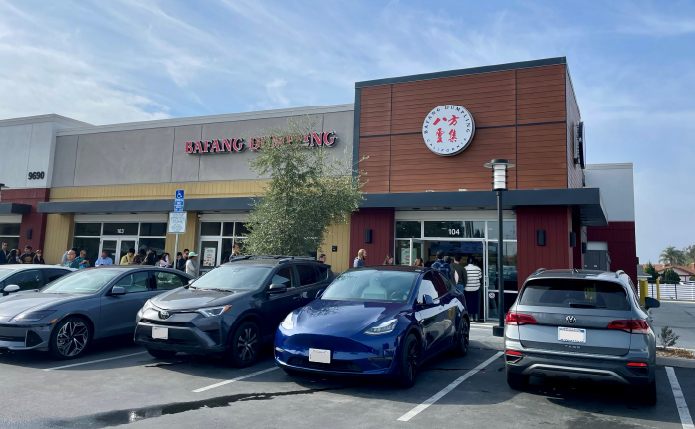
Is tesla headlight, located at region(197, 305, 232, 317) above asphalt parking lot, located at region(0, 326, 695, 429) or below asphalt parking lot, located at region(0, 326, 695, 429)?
above

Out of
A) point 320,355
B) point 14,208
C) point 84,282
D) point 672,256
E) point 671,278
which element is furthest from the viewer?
point 672,256

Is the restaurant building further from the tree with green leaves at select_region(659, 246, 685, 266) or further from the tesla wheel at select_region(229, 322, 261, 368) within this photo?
the tree with green leaves at select_region(659, 246, 685, 266)

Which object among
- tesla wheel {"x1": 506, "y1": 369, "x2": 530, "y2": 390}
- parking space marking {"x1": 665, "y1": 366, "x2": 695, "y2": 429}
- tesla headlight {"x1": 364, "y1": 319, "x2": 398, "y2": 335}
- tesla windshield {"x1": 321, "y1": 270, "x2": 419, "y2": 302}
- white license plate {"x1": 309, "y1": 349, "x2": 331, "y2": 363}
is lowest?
parking space marking {"x1": 665, "y1": 366, "x2": 695, "y2": 429}

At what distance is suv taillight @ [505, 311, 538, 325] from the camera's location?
579 centimetres

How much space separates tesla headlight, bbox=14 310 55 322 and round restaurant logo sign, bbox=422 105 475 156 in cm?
1058

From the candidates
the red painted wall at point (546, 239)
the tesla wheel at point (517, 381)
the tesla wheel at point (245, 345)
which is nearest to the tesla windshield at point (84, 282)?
the tesla wheel at point (245, 345)

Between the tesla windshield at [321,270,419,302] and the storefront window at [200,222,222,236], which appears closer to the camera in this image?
the tesla windshield at [321,270,419,302]

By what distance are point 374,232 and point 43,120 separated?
50.8 feet

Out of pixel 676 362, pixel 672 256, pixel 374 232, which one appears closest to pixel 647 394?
pixel 676 362

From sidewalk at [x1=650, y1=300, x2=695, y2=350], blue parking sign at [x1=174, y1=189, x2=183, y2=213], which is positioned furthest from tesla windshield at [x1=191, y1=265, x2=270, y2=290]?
sidewalk at [x1=650, y1=300, x2=695, y2=350]

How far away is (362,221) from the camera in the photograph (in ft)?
49.4

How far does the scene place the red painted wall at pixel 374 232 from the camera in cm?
1473

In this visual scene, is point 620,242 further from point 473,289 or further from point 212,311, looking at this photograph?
point 212,311

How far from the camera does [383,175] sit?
50.1 ft
